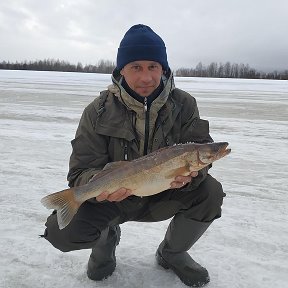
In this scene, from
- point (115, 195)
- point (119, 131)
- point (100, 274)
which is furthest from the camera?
point (100, 274)

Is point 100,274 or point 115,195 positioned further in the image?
point 100,274

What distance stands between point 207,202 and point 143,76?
91 centimetres

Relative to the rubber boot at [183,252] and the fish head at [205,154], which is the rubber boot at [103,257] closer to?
the rubber boot at [183,252]

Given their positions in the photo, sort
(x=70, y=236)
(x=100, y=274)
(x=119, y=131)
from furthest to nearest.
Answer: (x=100, y=274) → (x=119, y=131) → (x=70, y=236)

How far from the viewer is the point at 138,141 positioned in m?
2.70

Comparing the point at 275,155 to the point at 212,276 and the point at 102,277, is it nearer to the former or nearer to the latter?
the point at 212,276

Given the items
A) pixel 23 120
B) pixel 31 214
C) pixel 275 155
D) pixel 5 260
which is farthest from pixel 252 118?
pixel 5 260

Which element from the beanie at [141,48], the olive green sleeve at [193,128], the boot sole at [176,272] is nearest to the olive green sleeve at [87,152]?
the beanie at [141,48]

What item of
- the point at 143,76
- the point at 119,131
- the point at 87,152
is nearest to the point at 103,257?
the point at 87,152

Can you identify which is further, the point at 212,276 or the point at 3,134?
the point at 3,134

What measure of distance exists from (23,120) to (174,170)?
7.39 meters

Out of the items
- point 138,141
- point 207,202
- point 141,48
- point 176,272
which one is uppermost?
point 141,48

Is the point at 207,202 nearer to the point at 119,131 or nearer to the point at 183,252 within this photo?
the point at 183,252

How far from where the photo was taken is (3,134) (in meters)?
7.35
